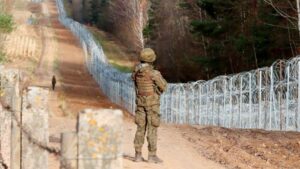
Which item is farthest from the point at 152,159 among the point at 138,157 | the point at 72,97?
the point at 72,97

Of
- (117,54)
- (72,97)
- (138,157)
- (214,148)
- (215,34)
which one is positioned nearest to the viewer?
(138,157)

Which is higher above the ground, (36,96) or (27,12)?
(27,12)

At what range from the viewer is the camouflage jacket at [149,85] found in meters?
11.1

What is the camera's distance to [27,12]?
3831 inches

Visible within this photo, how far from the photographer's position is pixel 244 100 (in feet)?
65.4

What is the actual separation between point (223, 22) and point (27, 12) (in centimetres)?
6210

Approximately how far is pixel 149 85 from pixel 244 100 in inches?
360

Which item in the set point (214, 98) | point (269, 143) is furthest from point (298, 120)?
point (214, 98)

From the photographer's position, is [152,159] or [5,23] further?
[5,23]

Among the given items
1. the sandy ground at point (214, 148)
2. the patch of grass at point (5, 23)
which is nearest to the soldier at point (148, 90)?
the sandy ground at point (214, 148)

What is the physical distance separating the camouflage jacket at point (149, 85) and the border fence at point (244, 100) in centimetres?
600

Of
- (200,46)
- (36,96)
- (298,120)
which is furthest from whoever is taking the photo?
(200,46)

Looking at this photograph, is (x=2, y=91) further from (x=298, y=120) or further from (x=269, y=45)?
(x=269, y=45)

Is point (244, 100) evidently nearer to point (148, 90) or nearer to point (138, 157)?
point (138, 157)
